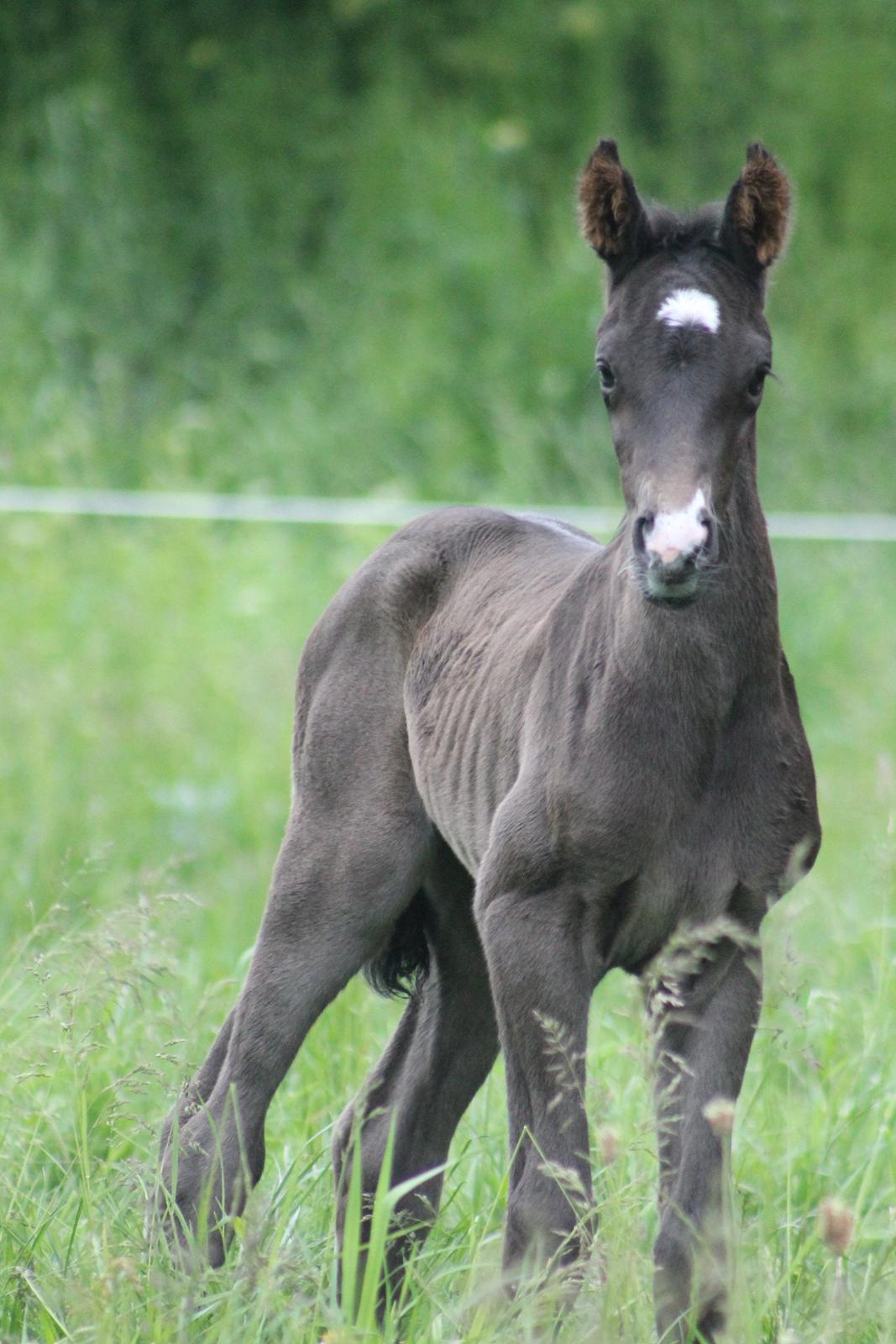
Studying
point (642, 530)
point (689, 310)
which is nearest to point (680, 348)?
point (689, 310)

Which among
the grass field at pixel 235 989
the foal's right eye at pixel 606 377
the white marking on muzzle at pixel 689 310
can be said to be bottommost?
the grass field at pixel 235 989

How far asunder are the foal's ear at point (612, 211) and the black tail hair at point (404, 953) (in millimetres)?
1473

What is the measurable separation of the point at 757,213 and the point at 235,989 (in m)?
2.64

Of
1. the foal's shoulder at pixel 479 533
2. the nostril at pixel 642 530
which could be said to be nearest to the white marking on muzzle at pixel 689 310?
the nostril at pixel 642 530

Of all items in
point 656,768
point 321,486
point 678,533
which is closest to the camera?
point 678,533

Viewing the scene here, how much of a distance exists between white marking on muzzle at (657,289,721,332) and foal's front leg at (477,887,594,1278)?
93cm

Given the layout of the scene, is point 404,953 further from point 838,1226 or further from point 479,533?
point 838,1226

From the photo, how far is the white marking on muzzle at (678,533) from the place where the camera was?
2.71 m

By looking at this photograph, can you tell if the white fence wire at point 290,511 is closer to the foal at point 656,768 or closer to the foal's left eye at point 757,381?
the foal at point 656,768

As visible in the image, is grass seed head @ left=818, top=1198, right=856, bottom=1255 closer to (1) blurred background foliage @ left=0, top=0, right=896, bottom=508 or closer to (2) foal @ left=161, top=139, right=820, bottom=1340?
(2) foal @ left=161, top=139, right=820, bottom=1340

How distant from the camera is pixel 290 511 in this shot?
9.17m

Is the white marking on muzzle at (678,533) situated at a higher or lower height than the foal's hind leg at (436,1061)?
higher

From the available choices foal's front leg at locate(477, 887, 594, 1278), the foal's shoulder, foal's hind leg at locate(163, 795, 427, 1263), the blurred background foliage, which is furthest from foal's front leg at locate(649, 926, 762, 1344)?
the blurred background foliage

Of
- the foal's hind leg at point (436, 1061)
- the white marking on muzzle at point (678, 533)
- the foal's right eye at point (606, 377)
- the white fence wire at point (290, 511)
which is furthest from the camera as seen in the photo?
the white fence wire at point (290, 511)
